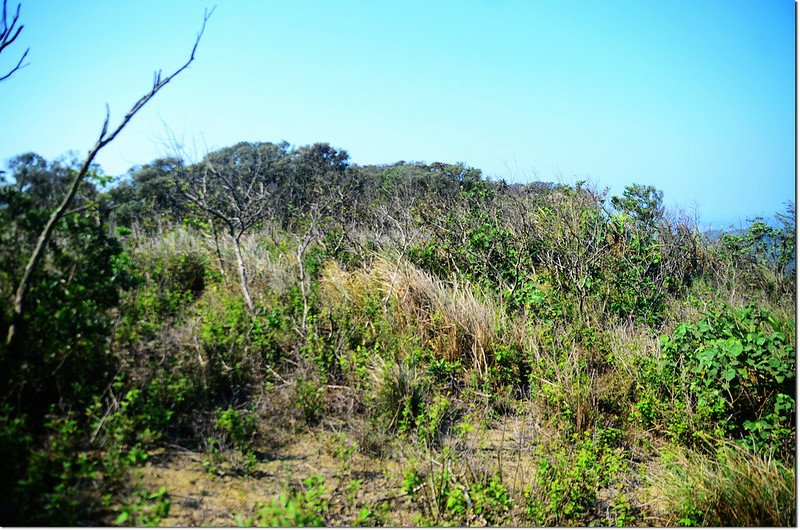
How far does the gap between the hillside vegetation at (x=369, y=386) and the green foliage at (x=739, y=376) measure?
2 cm

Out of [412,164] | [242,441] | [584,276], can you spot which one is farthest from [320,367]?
[412,164]

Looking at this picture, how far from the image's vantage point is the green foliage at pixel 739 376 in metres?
4.14

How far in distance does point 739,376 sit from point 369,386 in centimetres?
334

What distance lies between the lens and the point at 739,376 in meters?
4.52

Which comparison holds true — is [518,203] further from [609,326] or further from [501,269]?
[609,326]

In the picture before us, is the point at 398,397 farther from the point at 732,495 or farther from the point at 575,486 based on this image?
the point at 732,495

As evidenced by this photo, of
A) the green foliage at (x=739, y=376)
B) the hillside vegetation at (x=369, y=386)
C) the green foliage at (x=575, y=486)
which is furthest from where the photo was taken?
the green foliage at (x=739, y=376)

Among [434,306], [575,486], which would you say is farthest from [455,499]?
[434,306]

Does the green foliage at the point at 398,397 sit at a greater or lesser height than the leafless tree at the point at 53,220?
lesser

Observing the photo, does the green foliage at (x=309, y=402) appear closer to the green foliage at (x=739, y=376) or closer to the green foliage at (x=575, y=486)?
the green foliage at (x=575, y=486)

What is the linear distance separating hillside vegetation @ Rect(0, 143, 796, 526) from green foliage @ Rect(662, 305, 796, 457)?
0.07ft

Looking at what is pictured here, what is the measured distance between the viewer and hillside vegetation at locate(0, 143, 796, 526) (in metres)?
3.19

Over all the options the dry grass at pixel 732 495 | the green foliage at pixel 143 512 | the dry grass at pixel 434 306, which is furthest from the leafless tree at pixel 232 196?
the dry grass at pixel 732 495

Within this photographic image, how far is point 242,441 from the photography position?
364 cm
